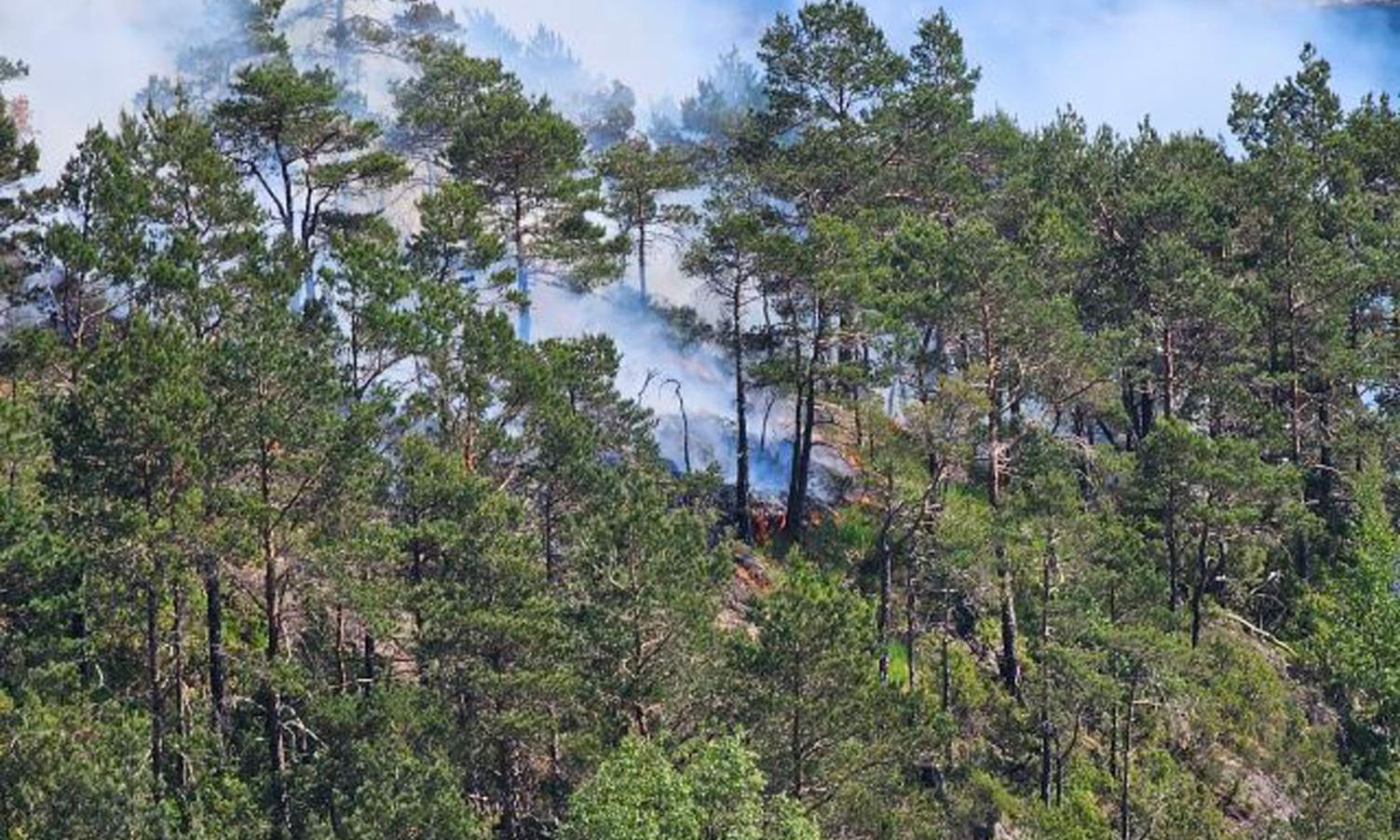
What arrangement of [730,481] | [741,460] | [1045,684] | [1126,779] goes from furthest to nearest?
[730,481] < [741,460] < [1045,684] < [1126,779]

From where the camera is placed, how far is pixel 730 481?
156 ft

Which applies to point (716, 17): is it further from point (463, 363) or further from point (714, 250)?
point (463, 363)

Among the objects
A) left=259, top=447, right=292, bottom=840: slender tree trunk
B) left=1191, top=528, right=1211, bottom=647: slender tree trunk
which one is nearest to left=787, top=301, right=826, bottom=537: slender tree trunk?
left=1191, top=528, right=1211, bottom=647: slender tree trunk

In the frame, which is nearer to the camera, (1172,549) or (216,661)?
(216,661)

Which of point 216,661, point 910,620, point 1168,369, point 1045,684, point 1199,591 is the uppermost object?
point 1168,369

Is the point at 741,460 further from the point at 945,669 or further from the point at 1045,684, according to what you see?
the point at 1045,684

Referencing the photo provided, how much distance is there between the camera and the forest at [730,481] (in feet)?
90.5

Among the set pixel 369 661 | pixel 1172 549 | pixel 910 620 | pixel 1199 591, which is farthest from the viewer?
pixel 1172 549

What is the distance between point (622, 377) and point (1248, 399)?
20524 mm

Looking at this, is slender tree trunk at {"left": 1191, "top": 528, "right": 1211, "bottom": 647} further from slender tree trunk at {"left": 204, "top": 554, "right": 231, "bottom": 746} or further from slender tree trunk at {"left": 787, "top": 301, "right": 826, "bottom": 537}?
slender tree trunk at {"left": 204, "top": 554, "right": 231, "bottom": 746}

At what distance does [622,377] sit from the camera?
5434 cm

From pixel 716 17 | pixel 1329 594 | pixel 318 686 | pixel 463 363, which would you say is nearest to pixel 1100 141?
pixel 1329 594

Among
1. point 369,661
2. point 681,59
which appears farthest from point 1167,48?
point 369,661

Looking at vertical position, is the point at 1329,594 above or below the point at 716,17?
below
